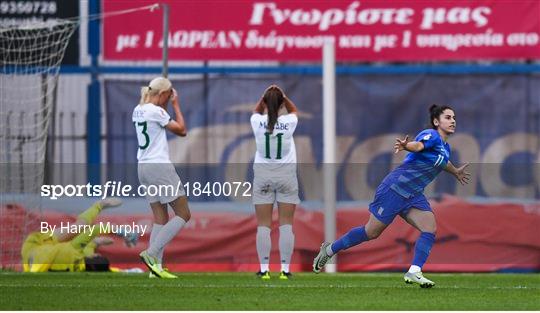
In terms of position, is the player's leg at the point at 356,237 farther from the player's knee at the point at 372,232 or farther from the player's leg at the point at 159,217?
the player's leg at the point at 159,217

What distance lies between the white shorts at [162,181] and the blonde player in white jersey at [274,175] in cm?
87

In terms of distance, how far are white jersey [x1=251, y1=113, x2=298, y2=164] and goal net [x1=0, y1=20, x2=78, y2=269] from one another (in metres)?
3.86

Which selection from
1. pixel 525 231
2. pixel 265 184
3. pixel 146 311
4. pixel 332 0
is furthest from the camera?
pixel 332 0

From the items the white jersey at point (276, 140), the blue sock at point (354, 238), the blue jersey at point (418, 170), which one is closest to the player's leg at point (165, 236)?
Answer: the white jersey at point (276, 140)

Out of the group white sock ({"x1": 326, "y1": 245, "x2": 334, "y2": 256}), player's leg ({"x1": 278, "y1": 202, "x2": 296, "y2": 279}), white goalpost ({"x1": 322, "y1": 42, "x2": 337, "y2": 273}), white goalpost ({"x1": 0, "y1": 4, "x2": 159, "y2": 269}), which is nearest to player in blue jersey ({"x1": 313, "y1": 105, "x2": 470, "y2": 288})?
white sock ({"x1": 326, "y1": 245, "x2": 334, "y2": 256})

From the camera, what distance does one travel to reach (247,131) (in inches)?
717

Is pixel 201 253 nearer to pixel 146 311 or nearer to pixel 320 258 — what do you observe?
pixel 320 258

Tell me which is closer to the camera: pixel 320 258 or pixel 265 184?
pixel 320 258

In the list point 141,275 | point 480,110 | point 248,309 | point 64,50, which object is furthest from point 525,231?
point 248,309

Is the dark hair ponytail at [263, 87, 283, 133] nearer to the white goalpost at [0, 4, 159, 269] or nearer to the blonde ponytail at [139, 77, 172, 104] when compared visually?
the blonde ponytail at [139, 77, 172, 104]

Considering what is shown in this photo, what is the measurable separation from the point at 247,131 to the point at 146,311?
8.55 metres

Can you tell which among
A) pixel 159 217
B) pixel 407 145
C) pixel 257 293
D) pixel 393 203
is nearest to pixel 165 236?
pixel 159 217

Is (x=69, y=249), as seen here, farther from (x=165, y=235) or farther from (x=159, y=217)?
(x=165, y=235)

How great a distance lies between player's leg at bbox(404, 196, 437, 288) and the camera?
39.2ft
